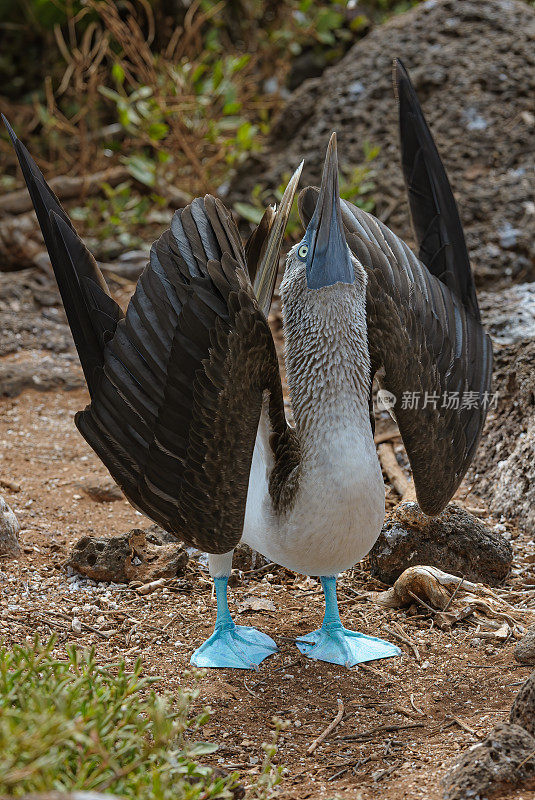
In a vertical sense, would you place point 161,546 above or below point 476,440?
below

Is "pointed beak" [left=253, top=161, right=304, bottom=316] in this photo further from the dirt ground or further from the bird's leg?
the dirt ground

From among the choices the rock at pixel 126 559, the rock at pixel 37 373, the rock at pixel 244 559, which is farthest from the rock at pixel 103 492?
the rock at pixel 37 373

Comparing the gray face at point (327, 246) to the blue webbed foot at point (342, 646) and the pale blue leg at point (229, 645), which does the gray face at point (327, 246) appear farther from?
the blue webbed foot at point (342, 646)

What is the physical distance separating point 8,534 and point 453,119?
4.94 metres

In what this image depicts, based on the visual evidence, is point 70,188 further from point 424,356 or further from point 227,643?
point 227,643

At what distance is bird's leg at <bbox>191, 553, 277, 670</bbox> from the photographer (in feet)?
11.7

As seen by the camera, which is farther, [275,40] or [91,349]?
[275,40]

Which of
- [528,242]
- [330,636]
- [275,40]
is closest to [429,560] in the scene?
[330,636]

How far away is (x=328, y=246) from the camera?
3.38 metres

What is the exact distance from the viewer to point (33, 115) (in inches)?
379

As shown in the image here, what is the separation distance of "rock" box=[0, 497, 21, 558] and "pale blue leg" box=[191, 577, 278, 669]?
3.71 feet

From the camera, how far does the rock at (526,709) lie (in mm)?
2629

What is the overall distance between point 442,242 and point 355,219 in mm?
566

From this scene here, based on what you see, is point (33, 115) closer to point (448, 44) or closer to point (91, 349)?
point (448, 44)
